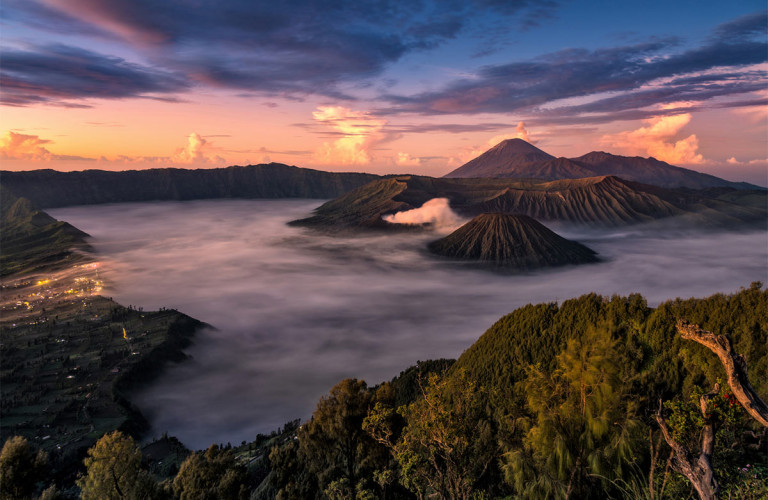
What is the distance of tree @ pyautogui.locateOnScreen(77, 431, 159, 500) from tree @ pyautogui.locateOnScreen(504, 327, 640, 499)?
31.6m

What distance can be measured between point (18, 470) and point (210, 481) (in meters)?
14.7

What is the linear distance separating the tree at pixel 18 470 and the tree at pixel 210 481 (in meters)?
11.2

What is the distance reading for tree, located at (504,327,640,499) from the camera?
19.9m

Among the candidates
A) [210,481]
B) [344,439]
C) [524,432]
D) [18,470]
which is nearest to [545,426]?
[524,432]

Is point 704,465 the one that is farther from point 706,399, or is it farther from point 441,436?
point 441,436

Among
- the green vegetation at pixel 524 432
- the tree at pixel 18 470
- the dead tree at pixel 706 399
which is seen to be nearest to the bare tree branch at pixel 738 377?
the dead tree at pixel 706 399

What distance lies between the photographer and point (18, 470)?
31672 mm

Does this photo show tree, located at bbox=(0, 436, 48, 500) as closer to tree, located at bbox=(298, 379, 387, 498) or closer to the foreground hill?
tree, located at bbox=(298, 379, 387, 498)

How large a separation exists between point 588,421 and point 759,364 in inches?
1223

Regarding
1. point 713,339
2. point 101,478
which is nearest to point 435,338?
point 101,478

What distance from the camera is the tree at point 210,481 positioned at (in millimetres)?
36062

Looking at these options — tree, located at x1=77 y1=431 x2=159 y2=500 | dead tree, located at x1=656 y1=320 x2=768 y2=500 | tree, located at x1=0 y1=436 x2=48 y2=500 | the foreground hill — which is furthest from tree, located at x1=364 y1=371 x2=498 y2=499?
the foreground hill

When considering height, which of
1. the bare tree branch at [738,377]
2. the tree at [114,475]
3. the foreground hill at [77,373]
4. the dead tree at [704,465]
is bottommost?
the foreground hill at [77,373]

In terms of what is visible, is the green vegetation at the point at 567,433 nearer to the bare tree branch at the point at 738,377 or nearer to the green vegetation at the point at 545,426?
the green vegetation at the point at 545,426
